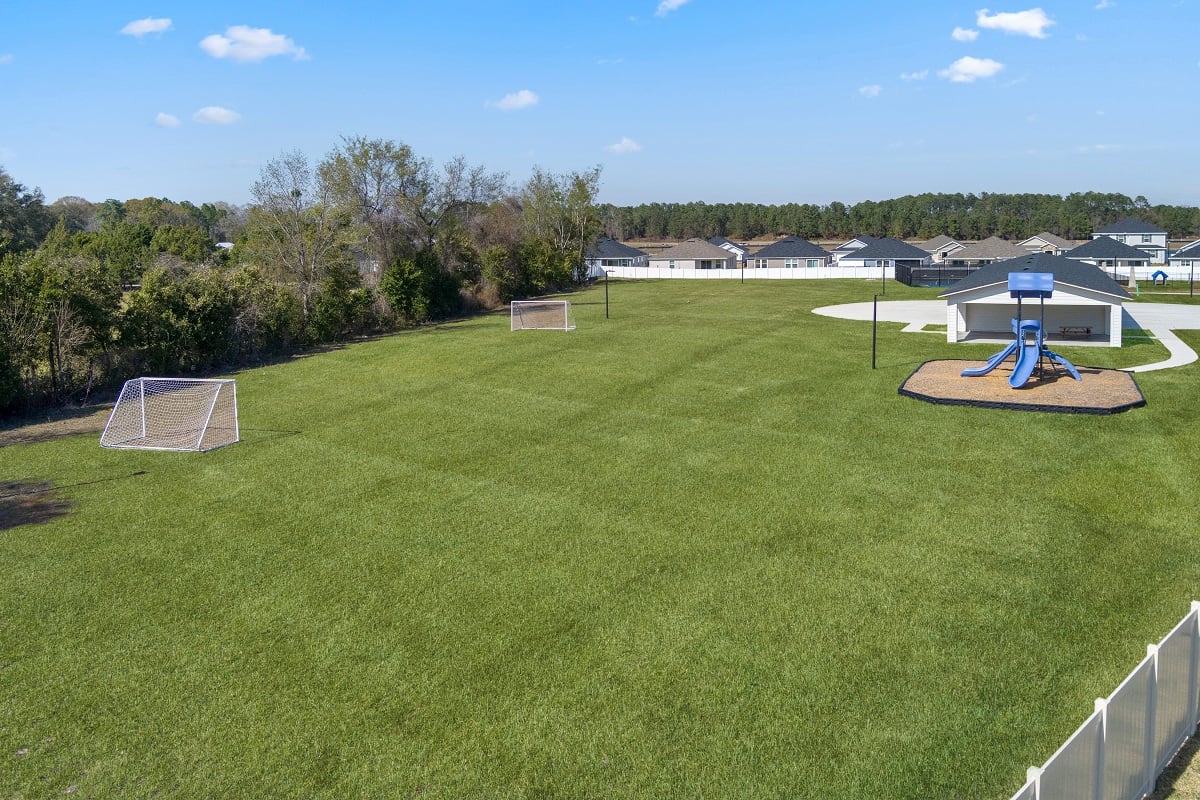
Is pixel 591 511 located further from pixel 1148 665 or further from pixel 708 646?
pixel 1148 665

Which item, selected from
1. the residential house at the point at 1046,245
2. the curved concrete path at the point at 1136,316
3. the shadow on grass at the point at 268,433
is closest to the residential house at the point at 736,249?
Answer: the residential house at the point at 1046,245

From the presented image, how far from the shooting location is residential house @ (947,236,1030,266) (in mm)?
62125

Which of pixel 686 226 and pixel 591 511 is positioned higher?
pixel 686 226

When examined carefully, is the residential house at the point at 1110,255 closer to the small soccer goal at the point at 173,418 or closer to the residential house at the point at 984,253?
the residential house at the point at 984,253

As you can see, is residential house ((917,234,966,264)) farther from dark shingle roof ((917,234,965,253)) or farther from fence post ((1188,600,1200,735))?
fence post ((1188,600,1200,735))

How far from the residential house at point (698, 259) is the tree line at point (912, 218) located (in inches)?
1467

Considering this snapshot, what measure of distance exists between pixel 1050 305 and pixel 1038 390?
35.5 feet

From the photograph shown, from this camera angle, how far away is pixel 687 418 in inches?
726

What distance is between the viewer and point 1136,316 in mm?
35031

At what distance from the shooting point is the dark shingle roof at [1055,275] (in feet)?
87.6

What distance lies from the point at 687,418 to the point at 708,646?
1013 centimetres

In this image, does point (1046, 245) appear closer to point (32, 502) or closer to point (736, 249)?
point (736, 249)

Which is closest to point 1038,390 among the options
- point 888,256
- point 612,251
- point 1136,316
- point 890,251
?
point 1136,316

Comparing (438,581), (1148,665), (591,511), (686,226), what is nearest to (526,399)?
(591,511)
